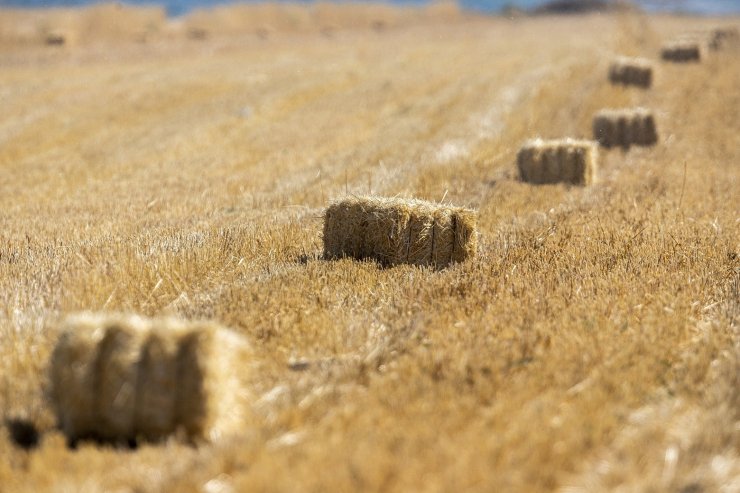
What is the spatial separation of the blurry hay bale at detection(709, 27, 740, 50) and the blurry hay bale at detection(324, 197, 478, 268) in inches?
1146

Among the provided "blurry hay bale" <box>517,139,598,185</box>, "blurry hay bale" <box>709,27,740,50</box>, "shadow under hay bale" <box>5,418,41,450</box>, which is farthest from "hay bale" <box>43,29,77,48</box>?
"shadow under hay bale" <box>5,418,41,450</box>

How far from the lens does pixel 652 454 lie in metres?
4.52

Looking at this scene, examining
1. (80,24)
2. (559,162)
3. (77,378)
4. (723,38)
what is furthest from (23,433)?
(80,24)

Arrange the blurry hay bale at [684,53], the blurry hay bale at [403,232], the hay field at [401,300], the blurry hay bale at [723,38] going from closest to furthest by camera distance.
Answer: the hay field at [401,300] → the blurry hay bale at [403,232] → the blurry hay bale at [684,53] → the blurry hay bale at [723,38]

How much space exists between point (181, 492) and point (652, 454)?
A: 249cm

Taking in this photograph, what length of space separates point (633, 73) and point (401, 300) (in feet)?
62.9

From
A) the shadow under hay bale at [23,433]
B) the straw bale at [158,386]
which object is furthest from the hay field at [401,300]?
the straw bale at [158,386]

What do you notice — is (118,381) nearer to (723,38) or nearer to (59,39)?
(723,38)

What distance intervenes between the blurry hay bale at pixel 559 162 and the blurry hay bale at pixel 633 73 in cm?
1178

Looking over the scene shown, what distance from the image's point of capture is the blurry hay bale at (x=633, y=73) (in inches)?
938

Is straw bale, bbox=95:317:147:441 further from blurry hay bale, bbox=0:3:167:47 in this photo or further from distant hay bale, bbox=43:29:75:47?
blurry hay bale, bbox=0:3:167:47

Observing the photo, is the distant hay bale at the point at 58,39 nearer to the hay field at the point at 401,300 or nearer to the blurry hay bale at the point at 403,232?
the hay field at the point at 401,300

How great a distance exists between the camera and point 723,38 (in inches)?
1448

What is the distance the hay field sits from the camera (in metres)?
4.45
